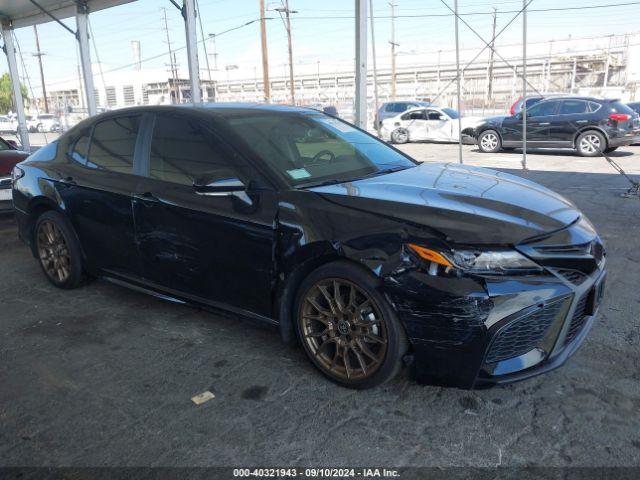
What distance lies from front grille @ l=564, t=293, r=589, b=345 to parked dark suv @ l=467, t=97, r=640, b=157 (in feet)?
40.5

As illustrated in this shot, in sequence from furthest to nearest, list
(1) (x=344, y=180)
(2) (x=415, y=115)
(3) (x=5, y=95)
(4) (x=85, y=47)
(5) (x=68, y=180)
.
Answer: (3) (x=5, y=95) < (2) (x=415, y=115) < (4) (x=85, y=47) < (5) (x=68, y=180) < (1) (x=344, y=180)

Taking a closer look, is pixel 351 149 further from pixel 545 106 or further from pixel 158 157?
pixel 545 106

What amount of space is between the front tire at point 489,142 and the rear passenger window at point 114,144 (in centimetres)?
1314

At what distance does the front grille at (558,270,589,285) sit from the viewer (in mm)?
2523

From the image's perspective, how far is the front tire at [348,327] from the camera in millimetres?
2617

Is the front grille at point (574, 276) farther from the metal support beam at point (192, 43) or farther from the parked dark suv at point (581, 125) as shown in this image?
the parked dark suv at point (581, 125)

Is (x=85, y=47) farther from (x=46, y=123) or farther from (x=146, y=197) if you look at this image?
(x=46, y=123)

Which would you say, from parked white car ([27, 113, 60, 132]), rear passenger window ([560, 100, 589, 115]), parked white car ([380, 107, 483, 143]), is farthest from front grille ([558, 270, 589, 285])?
parked white car ([27, 113, 60, 132])

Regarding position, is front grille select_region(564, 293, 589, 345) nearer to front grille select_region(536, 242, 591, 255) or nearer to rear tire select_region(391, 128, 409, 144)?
front grille select_region(536, 242, 591, 255)

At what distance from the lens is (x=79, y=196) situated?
4059mm

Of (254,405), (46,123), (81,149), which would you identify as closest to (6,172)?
(81,149)

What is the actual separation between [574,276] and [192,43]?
9158mm

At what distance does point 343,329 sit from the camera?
281 centimetres

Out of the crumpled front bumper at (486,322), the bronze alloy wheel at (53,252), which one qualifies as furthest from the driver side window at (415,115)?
the crumpled front bumper at (486,322)
